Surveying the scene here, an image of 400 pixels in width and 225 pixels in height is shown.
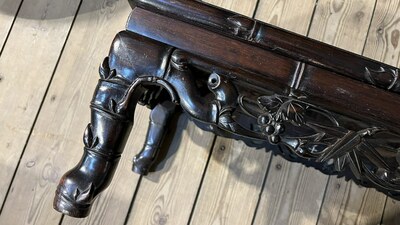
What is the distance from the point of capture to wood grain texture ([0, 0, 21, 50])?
129cm

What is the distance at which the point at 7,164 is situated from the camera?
121cm

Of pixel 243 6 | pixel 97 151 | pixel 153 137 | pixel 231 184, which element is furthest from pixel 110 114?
pixel 243 6

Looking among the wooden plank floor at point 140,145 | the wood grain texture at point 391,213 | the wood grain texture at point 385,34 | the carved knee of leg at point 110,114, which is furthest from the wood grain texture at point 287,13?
the carved knee of leg at point 110,114

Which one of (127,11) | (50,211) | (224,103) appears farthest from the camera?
(127,11)

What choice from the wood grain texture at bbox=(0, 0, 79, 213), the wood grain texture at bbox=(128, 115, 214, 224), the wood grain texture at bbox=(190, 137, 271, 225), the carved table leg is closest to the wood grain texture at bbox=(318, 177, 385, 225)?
the wood grain texture at bbox=(190, 137, 271, 225)

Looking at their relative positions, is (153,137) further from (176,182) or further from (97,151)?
(97,151)

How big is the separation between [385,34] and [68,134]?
863mm

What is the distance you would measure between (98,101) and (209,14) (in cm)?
21

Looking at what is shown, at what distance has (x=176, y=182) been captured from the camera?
1209 mm

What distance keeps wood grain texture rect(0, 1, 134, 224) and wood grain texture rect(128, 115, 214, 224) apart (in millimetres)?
40

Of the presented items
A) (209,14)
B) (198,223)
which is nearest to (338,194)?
(198,223)

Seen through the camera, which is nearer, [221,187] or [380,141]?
[380,141]

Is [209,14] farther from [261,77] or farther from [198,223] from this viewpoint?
[198,223]

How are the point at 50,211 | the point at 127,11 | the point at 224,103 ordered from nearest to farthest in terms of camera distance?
1. the point at 224,103
2. the point at 50,211
3. the point at 127,11
